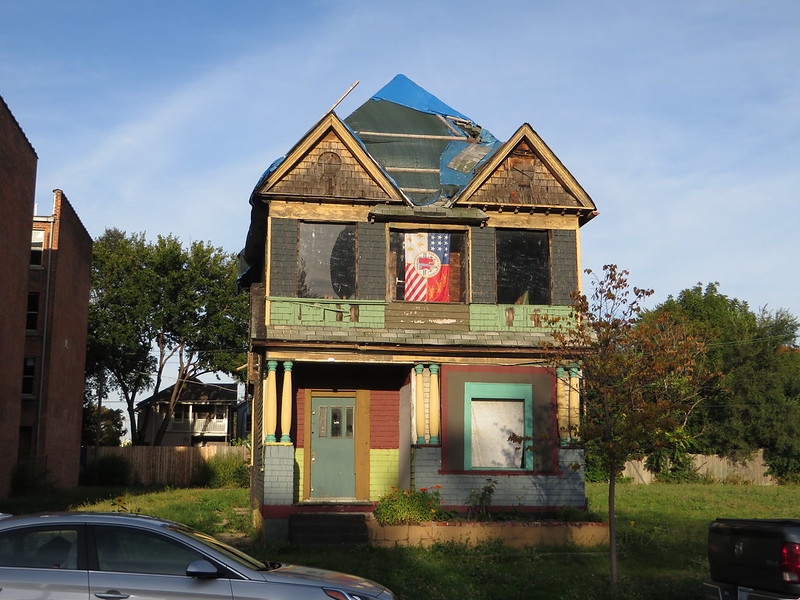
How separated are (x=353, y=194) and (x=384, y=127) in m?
3.02

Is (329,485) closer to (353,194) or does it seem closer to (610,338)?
(353,194)

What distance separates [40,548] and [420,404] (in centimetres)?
1193

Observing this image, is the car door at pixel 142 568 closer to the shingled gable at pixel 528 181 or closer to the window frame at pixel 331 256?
the window frame at pixel 331 256

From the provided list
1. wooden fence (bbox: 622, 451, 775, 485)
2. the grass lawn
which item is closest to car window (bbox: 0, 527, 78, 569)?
the grass lawn

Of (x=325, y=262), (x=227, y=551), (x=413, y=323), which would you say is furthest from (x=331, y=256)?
(x=227, y=551)

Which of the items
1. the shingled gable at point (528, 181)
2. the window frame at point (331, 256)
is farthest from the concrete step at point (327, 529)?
the shingled gable at point (528, 181)

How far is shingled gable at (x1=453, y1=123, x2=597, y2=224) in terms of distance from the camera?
787 inches

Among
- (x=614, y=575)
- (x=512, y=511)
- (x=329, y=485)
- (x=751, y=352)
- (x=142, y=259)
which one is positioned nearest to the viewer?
(x=614, y=575)

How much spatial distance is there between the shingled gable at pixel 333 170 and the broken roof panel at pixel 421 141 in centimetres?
100

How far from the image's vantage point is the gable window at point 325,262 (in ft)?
63.7

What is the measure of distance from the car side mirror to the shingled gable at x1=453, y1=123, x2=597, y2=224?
1326 centimetres

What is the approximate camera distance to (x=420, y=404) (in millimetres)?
19156

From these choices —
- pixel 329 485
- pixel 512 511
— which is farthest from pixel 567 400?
pixel 329 485

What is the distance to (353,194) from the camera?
19.6m
